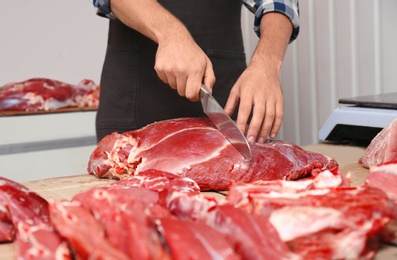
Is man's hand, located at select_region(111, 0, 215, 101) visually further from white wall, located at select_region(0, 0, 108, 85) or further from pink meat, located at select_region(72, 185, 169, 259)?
white wall, located at select_region(0, 0, 108, 85)

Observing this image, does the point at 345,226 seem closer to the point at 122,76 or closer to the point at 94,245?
the point at 94,245

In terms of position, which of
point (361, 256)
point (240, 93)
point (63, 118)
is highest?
point (240, 93)

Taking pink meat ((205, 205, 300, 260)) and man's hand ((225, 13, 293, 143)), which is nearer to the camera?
pink meat ((205, 205, 300, 260))

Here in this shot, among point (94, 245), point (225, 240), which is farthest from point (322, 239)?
point (94, 245)

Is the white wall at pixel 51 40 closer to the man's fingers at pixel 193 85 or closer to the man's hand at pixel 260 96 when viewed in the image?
the man's hand at pixel 260 96

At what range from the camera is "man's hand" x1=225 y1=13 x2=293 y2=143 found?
1.96 metres

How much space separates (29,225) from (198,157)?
0.66 metres

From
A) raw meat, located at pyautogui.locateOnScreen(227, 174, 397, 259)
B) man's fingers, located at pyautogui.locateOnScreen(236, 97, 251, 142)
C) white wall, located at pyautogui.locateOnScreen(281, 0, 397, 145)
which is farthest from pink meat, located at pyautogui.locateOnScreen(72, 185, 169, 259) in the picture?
white wall, located at pyautogui.locateOnScreen(281, 0, 397, 145)

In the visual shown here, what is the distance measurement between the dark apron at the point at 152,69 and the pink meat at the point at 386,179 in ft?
→ 3.54

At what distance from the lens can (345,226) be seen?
1146mm

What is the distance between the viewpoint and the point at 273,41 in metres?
2.21

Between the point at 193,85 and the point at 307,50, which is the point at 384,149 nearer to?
the point at 193,85

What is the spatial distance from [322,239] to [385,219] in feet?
0.43

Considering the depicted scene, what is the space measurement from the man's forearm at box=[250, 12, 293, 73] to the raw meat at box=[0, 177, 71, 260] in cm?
96
